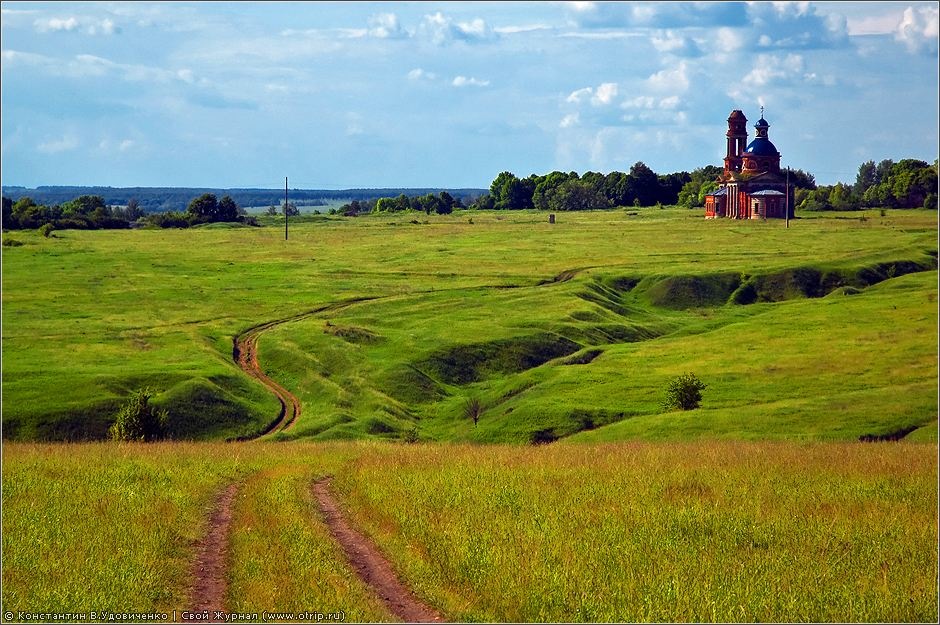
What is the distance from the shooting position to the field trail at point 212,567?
16.4 meters

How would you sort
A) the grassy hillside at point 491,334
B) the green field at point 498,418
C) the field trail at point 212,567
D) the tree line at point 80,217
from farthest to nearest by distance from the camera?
the tree line at point 80,217, the grassy hillside at point 491,334, the green field at point 498,418, the field trail at point 212,567

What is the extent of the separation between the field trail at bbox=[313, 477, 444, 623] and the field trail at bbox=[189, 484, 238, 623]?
196 centimetres

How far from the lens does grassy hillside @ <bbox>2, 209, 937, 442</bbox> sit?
5944 cm

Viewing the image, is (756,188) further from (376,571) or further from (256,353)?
(376,571)

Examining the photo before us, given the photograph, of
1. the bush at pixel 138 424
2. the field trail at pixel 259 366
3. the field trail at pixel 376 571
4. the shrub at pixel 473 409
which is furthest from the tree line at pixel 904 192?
the field trail at pixel 376 571

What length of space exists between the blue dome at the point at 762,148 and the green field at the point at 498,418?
81.7 ft

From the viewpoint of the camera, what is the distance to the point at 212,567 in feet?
60.3

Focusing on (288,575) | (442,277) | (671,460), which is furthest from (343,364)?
(288,575)

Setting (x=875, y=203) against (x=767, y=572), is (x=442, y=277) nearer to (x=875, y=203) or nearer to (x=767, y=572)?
(x=767, y=572)

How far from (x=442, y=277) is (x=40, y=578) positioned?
97999 millimetres

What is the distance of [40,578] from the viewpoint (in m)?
17.4

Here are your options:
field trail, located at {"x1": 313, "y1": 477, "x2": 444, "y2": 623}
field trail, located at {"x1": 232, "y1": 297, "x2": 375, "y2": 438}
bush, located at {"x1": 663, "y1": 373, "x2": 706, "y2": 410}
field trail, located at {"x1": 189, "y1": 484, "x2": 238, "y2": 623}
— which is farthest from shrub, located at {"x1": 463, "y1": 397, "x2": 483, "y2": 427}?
field trail, located at {"x1": 313, "y1": 477, "x2": 444, "y2": 623}

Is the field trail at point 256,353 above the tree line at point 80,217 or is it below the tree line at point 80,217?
below

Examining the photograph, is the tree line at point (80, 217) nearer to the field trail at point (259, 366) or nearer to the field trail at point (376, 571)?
the field trail at point (259, 366)
